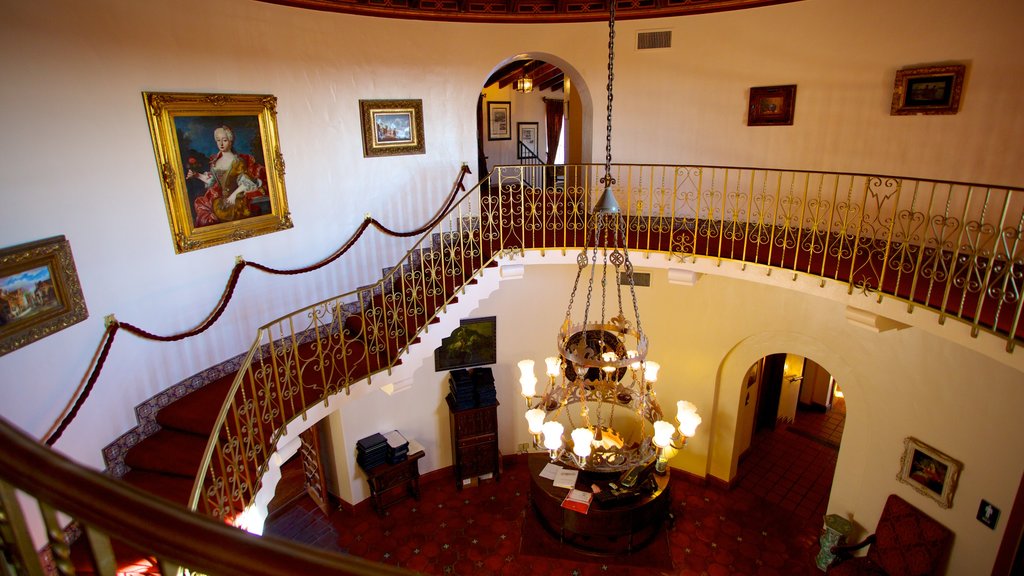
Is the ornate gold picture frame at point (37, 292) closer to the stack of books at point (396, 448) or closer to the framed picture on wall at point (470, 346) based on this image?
the stack of books at point (396, 448)

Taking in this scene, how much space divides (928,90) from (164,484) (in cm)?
787

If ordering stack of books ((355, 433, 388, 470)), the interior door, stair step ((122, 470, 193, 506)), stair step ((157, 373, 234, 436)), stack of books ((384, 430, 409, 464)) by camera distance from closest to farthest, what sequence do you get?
Result: stair step ((122, 470, 193, 506)) < stair step ((157, 373, 234, 436)) < stack of books ((355, 433, 388, 470)) < stack of books ((384, 430, 409, 464)) < the interior door

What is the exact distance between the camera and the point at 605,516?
22.0 ft

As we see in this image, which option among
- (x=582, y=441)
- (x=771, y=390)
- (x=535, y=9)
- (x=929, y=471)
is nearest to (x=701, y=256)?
(x=582, y=441)

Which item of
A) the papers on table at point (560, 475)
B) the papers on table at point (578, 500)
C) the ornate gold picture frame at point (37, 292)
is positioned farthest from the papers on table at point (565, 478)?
the ornate gold picture frame at point (37, 292)

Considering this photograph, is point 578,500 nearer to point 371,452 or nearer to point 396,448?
point 396,448

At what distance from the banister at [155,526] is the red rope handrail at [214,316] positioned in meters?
4.10

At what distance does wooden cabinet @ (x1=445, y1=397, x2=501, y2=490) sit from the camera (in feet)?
26.5

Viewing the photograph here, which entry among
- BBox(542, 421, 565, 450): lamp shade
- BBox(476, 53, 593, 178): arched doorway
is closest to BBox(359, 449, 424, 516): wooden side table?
BBox(542, 421, 565, 450): lamp shade

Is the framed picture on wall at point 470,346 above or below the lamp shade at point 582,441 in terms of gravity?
below

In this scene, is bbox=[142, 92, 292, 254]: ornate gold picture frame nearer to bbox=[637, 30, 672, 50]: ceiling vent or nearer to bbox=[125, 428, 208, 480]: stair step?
bbox=[125, 428, 208, 480]: stair step

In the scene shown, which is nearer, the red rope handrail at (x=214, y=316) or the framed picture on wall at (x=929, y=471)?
the red rope handrail at (x=214, y=316)

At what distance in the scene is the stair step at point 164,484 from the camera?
14.1 feet

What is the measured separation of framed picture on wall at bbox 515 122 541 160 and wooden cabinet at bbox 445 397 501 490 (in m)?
7.38
